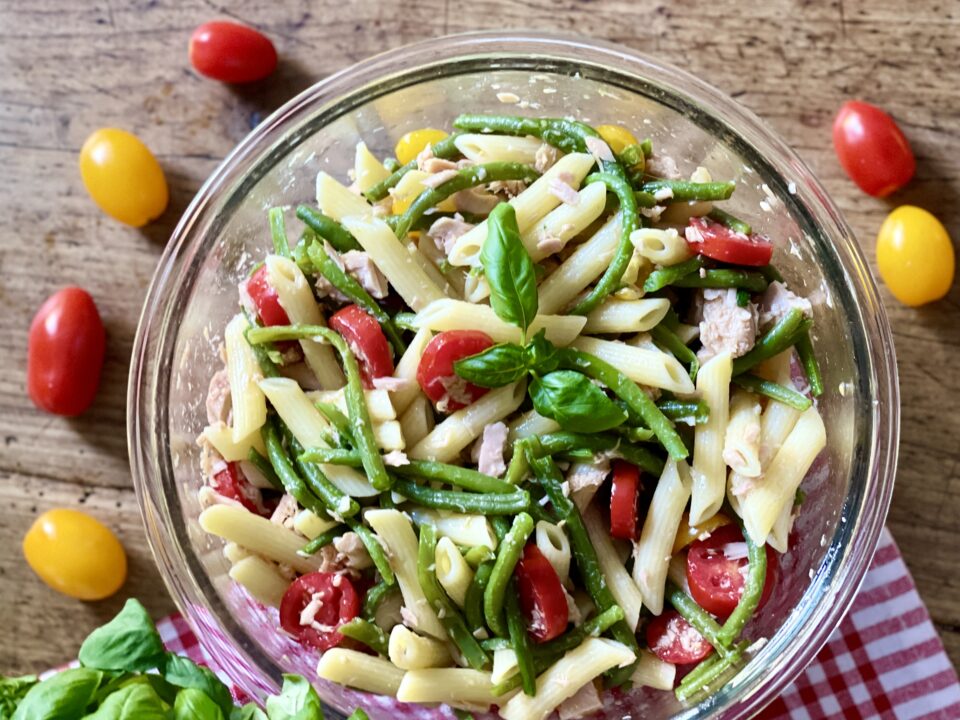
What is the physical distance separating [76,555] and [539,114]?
151 centimetres

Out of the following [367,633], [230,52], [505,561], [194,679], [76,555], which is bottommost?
[76,555]

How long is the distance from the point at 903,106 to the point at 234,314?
66.0 inches

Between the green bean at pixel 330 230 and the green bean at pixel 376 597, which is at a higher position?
the green bean at pixel 330 230

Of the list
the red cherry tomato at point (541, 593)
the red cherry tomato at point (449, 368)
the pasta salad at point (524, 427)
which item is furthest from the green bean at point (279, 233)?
the red cherry tomato at point (541, 593)

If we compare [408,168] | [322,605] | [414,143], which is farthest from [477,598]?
[414,143]

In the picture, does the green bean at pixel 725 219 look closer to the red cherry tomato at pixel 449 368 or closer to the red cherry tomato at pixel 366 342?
the red cherry tomato at pixel 449 368

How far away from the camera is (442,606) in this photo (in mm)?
1810

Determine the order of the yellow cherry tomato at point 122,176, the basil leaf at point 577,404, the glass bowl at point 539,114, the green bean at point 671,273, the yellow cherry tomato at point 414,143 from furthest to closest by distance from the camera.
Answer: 1. the yellow cherry tomato at point 122,176
2. the yellow cherry tomato at point 414,143
3. the glass bowl at point 539,114
4. the green bean at point 671,273
5. the basil leaf at point 577,404

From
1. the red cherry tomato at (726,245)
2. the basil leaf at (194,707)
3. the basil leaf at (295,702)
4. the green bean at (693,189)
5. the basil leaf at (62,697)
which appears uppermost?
the green bean at (693,189)

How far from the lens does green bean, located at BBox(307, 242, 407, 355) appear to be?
1.88m

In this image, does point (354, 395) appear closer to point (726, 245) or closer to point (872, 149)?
point (726, 245)

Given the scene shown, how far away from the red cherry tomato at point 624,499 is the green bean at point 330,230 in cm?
68

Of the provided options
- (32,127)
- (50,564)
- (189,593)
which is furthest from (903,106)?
(50,564)

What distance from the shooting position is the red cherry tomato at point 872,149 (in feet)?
7.43
